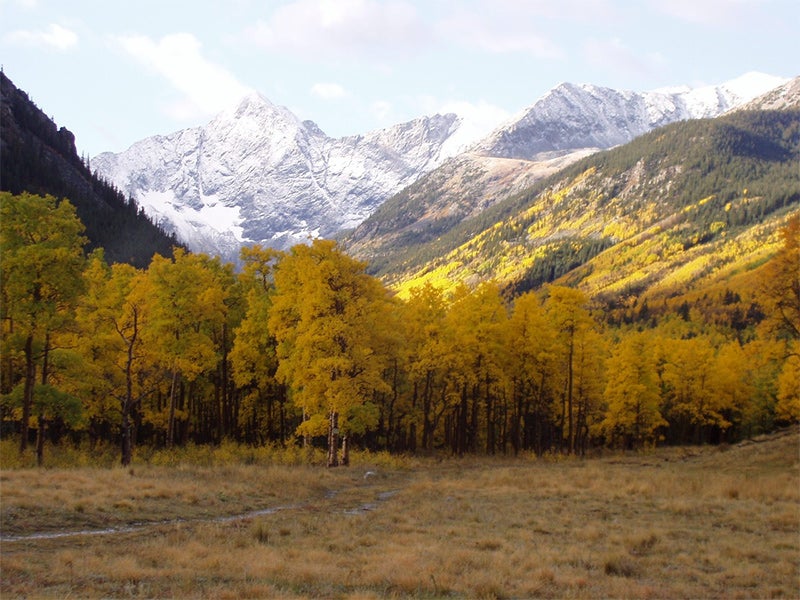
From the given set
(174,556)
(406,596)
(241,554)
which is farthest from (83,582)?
(406,596)

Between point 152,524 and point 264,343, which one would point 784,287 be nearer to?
point 264,343

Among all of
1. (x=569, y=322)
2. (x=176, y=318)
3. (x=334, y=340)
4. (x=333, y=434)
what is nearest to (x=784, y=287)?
(x=569, y=322)

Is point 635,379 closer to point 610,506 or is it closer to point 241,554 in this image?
point 610,506

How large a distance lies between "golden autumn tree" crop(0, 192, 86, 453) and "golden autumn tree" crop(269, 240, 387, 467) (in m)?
11.3

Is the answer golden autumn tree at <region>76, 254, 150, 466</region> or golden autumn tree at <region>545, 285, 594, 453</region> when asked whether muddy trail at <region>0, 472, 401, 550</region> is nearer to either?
golden autumn tree at <region>76, 254, 150, 466</region>

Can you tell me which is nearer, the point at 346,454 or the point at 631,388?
the point at 346,454

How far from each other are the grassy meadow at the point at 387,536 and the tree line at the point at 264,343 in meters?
6.13

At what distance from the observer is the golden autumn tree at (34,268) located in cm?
2553

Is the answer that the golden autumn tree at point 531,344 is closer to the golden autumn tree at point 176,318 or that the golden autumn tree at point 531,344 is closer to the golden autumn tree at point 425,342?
the golden autumn tree at point 425,342

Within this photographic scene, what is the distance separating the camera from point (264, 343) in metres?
40.5

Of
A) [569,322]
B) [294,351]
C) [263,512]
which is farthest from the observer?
[569,322]

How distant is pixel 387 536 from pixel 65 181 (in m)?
160

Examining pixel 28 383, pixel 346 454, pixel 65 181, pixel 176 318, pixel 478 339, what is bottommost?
pixel 346 454

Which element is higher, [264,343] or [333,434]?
[264,343]
